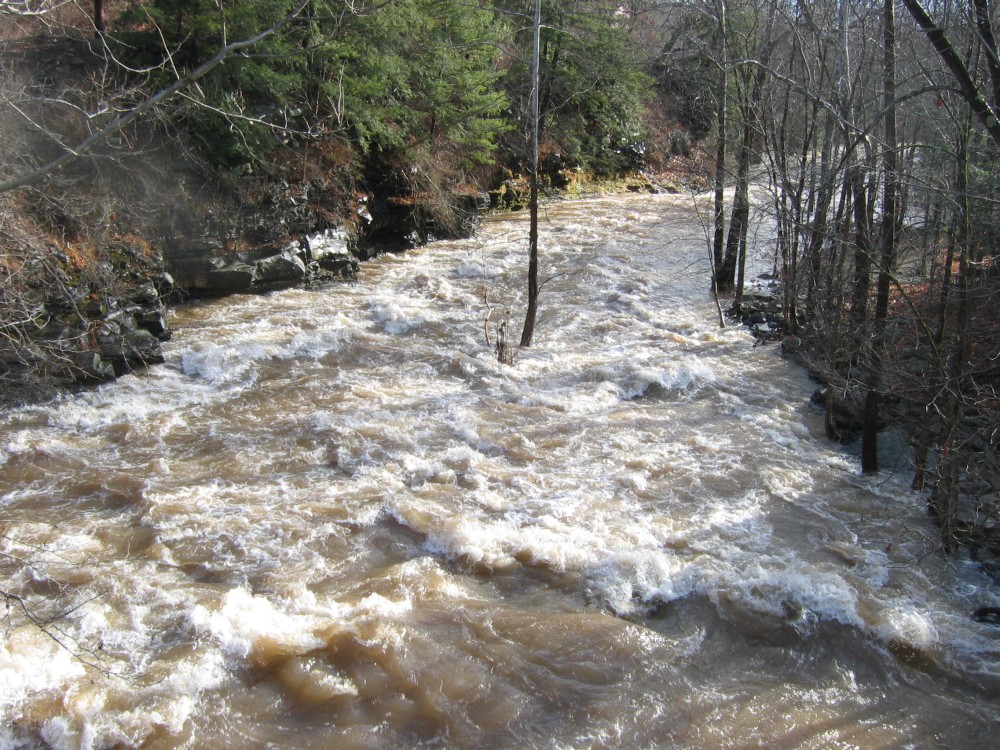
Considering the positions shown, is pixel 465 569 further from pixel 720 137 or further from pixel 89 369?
pixel 720 137

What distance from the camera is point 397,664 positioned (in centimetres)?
537

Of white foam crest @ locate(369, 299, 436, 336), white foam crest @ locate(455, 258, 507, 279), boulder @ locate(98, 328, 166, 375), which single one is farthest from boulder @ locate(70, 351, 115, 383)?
white foam crest @ locate(455, 258, 507, 279)

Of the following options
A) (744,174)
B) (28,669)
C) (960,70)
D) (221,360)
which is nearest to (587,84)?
(744,174)

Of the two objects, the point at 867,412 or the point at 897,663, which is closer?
the point at 897,663

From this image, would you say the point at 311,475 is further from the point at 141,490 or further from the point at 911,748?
the point at 911,748

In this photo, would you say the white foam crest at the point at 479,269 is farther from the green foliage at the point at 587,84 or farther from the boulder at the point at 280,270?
the green foliage at the point at 587,84

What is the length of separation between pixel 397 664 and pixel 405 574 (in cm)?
108

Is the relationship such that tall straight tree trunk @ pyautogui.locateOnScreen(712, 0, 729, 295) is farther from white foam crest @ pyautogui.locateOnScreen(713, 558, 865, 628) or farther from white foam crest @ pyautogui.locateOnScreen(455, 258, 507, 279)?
white foam crest @ pyautogui.locateOnScreen(713, 558, 865, 628)

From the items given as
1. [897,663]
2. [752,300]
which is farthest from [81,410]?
[752,300]

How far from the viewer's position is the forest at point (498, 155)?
6.86m

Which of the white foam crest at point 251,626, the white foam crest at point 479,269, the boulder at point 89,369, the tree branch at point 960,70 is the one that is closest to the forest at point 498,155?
the tree branch at point 960,70

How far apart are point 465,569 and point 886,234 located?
213 inches

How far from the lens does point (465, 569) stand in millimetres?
6539

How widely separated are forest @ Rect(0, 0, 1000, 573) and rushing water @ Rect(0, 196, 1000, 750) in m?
1.36
